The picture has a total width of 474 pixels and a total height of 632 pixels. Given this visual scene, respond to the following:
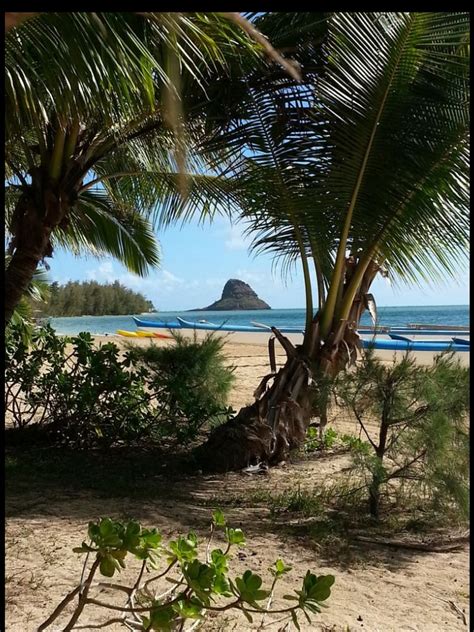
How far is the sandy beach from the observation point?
2.17 m

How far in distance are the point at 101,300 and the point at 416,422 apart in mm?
31978

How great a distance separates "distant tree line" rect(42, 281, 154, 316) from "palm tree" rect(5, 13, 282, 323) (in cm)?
2543

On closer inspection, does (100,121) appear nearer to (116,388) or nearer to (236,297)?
(116,388)

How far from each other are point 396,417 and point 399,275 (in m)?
1.39

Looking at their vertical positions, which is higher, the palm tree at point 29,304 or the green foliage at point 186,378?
the palm tree at point 29,304

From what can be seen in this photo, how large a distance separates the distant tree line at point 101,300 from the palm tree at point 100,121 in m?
25.4

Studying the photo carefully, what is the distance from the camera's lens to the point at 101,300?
1330 inches

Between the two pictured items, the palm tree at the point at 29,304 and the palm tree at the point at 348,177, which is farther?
the palm tree at the point at 29,304

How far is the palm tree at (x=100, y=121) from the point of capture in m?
1.86

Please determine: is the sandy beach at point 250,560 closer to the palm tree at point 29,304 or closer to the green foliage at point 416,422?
the green foliage at point 416,422

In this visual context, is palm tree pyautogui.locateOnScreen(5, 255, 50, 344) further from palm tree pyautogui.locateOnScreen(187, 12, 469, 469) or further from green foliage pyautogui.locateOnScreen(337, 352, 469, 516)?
green foliage pyautogui.locateOnScreen(337, 352, 469, 516)

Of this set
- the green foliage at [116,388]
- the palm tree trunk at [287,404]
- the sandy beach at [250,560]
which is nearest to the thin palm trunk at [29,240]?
the green foliage at [116,388]

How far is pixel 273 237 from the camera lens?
4.42 meters

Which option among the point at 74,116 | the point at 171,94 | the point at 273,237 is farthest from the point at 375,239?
the point at 171,94
